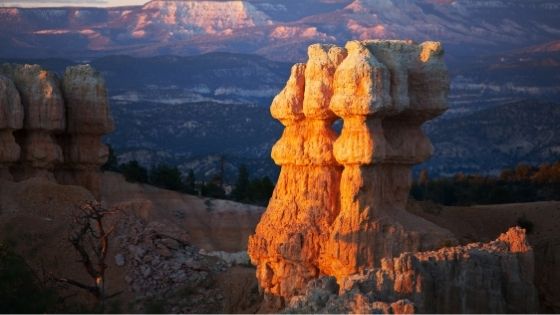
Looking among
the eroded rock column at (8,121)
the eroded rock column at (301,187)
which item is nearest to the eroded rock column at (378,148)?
the eroded rock column at (301,187)

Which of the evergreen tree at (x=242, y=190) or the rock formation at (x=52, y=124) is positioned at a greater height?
the rock formation at (x=52, y=124)

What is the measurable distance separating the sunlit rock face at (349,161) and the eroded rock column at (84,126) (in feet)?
39.0

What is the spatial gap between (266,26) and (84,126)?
108312 mm

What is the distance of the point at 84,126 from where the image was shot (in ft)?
139

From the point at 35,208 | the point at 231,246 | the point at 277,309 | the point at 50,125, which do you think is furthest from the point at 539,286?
the point at 231,246

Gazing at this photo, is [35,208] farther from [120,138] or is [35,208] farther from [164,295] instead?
[120,138]

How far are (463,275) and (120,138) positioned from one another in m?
83.0

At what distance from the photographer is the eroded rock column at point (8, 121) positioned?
40312 mm

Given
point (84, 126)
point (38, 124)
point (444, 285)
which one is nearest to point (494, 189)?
point (84, 126)

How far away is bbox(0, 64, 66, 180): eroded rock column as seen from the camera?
→ 41.4 m

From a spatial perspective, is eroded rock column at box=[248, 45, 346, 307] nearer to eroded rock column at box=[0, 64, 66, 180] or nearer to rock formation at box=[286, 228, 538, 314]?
rock formation at box=[286, 228, 538, 314]

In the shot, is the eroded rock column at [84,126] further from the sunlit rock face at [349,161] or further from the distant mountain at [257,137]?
the distant mountain at [257,137]

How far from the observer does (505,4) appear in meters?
145

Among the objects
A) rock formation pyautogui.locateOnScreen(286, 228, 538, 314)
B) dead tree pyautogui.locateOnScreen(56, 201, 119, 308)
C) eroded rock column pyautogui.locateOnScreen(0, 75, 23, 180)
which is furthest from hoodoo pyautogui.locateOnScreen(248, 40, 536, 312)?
eroded rock column pyautogui.locateOnScreen(0, 75, 23, 180)
